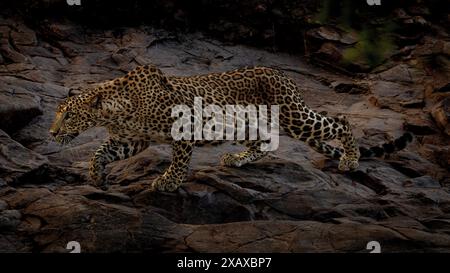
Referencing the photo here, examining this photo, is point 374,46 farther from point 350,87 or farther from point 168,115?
point 350,87

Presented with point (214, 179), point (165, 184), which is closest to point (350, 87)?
point (214, 179)

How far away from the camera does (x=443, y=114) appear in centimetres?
1116

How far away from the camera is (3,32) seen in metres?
13.2

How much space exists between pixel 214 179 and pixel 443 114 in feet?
16.1

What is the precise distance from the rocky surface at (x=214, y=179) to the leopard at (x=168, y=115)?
0.26 meters

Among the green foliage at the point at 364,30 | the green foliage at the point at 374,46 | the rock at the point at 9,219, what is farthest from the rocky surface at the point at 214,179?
the green foliage at the point at 374,46

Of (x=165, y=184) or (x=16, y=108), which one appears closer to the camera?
(x=165, y=184)

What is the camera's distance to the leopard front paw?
7.76m

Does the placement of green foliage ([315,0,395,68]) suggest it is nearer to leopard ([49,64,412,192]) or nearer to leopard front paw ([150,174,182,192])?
leopard ([49,64,412,192])

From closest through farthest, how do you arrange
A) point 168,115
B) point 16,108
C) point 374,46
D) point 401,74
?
1. point 168,115
2. point 374,46
3. point 16,108
4. point 401,74

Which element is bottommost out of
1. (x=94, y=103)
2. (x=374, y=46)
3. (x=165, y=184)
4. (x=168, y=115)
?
(x=165, y=184)

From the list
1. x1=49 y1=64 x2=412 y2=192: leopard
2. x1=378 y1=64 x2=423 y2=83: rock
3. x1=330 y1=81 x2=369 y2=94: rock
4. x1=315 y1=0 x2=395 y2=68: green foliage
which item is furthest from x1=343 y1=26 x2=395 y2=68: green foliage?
x1=378 y1=64 x2=423 y2=83: rock

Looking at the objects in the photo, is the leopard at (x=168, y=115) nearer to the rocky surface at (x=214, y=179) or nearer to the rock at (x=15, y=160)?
the rocky surface at (x=214, y=179)
